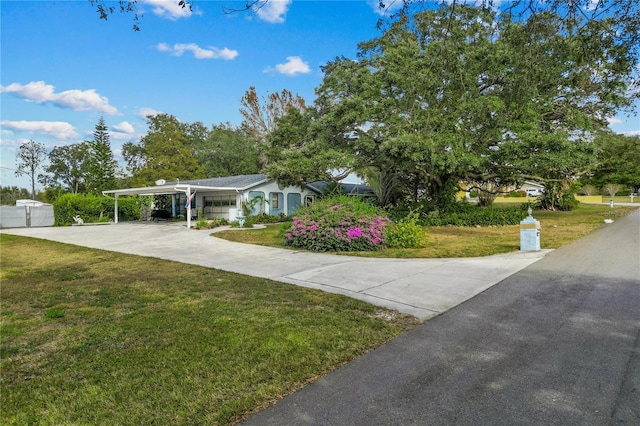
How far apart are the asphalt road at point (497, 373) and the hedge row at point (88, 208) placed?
2647 cm

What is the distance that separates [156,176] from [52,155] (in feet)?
92.6

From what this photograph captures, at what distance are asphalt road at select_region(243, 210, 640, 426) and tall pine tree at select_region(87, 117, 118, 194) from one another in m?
38.5

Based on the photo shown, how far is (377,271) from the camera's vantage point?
7520 mm

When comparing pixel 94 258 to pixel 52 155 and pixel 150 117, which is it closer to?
pixel 150 117

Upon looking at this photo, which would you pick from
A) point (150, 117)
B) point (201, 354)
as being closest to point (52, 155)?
point (150, 117)

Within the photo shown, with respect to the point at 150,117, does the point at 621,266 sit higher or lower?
lower

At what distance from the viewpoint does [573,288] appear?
19.0 feet

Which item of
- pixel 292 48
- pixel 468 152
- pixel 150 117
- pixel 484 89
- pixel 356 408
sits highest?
pixel 150 117

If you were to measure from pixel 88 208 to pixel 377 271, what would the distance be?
24.3m

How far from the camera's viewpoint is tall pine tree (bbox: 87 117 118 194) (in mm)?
35688

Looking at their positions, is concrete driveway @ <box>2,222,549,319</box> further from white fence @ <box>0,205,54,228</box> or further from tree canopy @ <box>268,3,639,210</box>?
white fence @ <box>0,205,54,228</box>

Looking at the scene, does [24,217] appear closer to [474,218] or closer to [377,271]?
[377,271]

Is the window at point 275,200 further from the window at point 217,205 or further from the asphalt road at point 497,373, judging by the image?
the asphalt road at point 497,373

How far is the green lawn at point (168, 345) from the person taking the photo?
8.86ft
